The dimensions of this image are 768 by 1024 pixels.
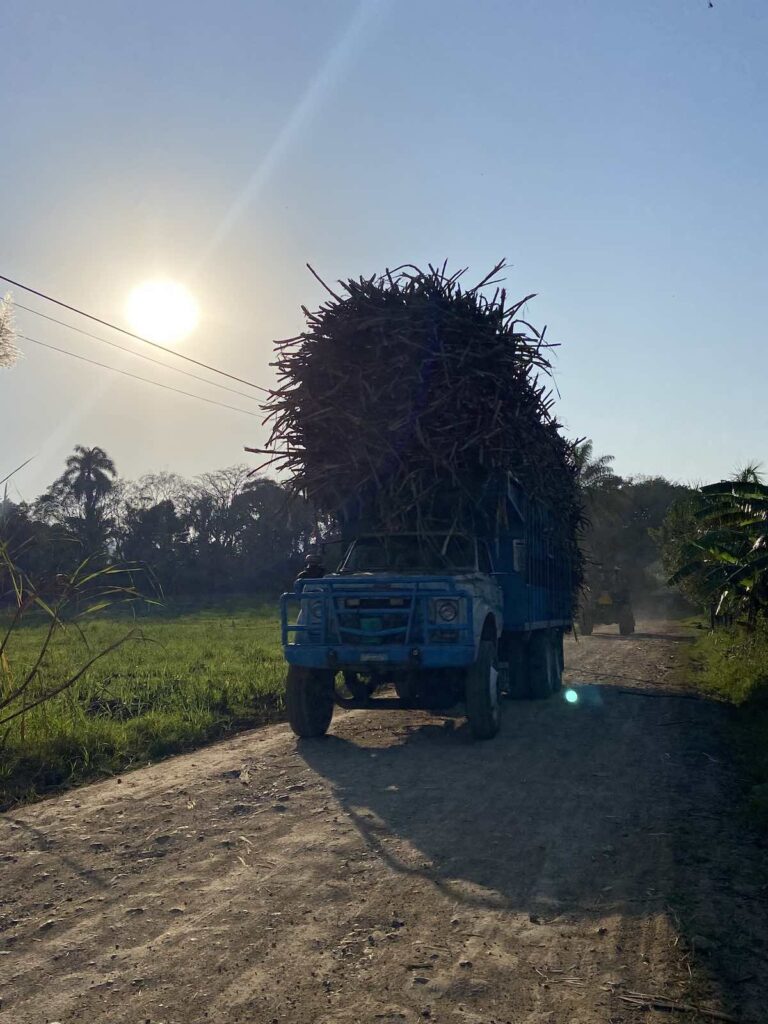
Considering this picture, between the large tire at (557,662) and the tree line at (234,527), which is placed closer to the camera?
the large tire at (557,662)

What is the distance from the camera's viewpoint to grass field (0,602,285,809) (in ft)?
27.0

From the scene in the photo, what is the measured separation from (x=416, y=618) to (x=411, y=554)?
1618 millimetres

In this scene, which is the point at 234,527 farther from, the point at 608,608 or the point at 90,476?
the point at 608,608

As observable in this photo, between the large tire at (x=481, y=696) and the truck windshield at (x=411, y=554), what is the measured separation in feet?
4.36

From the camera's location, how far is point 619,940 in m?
4.16

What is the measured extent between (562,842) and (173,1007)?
10.1ft

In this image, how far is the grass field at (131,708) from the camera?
824 cm

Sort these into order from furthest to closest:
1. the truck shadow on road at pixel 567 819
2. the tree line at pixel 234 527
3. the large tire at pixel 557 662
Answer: the tree line at pixel 234 527, the large tire at pixel 557 662, the truck shadow on road at pixel 567 819

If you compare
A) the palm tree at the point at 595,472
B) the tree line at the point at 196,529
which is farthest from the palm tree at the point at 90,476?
the palm tree at the point at 595,472

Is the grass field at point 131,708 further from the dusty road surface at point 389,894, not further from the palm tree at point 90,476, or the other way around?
the palm tree at point 90,476

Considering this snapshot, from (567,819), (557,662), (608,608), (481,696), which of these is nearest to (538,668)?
(557,662)

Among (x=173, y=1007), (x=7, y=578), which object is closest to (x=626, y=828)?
(x=173, y=1007)

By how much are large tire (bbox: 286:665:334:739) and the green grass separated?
4.49 m

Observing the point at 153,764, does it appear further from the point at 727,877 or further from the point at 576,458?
the point at 576,458
